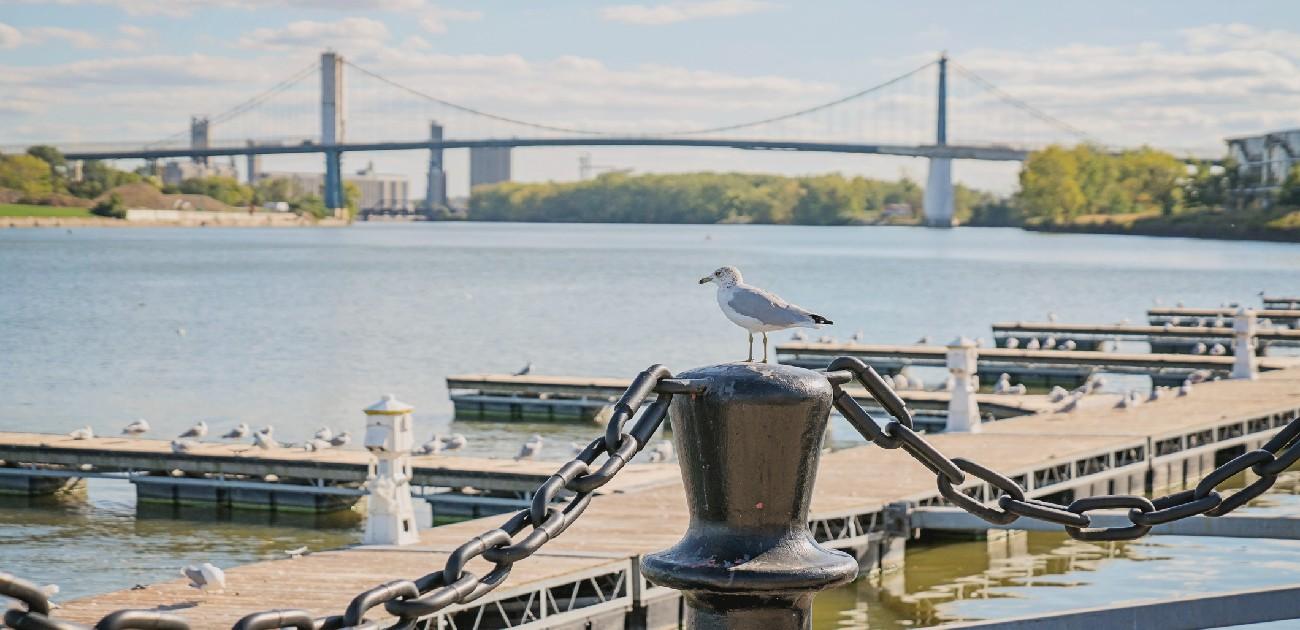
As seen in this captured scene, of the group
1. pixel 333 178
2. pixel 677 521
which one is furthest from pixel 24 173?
pixel 677 521

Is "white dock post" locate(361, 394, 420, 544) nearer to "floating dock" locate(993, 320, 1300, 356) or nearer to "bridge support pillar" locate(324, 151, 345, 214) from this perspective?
"floating dock" locate(993, 320, 1300, 356)

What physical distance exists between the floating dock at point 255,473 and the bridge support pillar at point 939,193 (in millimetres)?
100826

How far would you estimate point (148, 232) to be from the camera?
157 meters

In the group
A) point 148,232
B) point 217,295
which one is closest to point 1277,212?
point 217,295

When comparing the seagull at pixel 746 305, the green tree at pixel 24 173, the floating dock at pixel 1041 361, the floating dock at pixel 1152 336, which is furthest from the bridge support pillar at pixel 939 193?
the seagull at pixel 746 305

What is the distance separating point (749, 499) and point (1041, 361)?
3015 centimetres

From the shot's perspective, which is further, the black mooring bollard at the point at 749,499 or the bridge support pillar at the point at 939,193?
the bridge support pillar at the point at 939,193

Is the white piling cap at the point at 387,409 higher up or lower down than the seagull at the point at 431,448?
higher up

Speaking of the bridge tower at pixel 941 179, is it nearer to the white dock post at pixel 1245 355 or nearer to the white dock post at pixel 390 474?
the white dock post at pixel 1245 355

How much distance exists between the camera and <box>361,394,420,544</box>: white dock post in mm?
11172

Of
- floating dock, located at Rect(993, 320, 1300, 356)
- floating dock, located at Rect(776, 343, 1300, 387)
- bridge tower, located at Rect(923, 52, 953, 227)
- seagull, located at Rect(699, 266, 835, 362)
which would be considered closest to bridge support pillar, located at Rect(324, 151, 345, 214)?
bridge tower, located at Rect(923, 52, 953, 227)

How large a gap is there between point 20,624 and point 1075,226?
511 feet

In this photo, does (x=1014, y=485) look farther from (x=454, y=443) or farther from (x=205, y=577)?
(x=454, y=443)

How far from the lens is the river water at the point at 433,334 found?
50.1 feet
